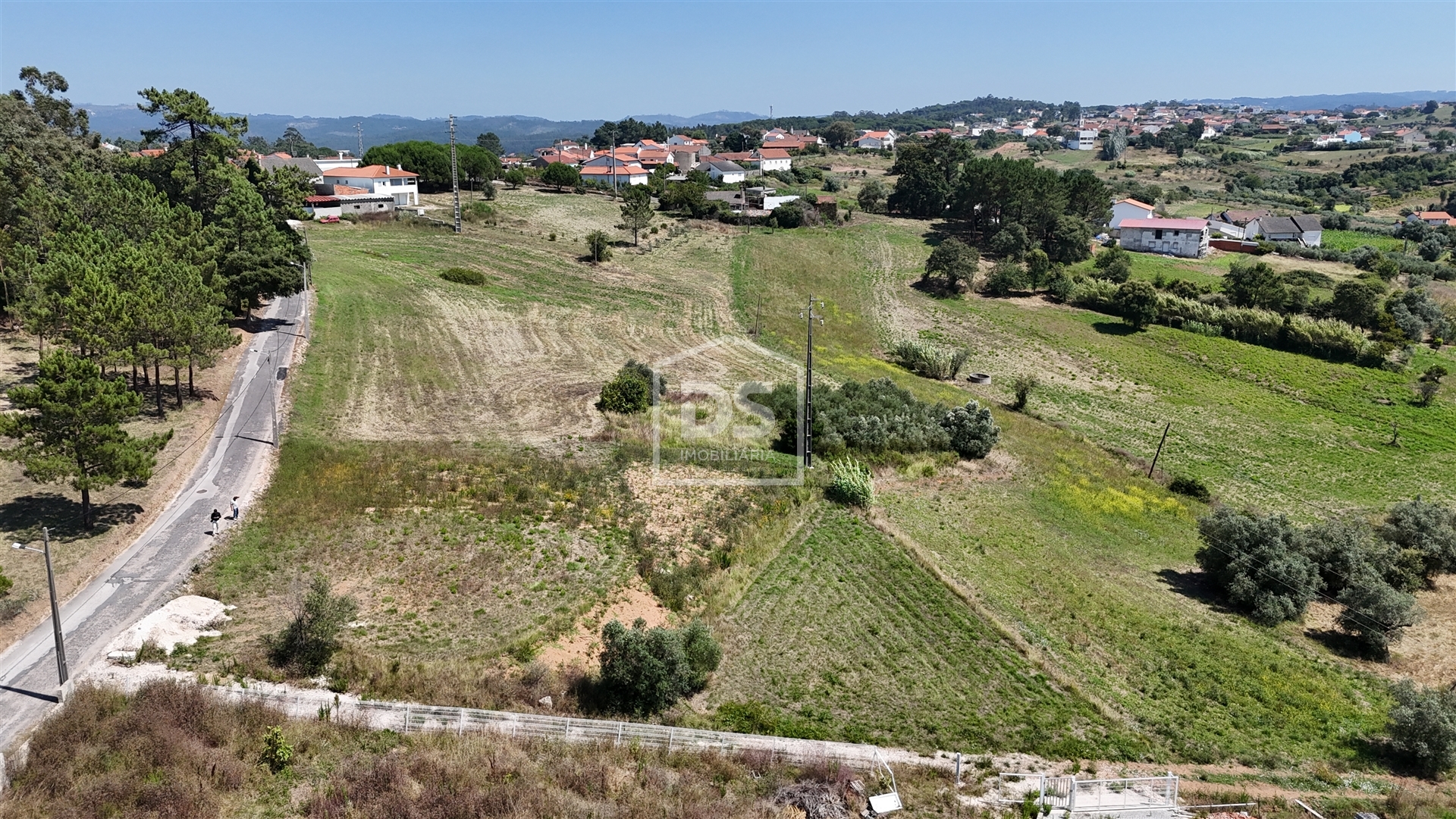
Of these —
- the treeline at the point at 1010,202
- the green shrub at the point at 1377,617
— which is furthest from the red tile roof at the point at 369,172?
the green shrub at the point at 1377,617

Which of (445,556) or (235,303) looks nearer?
(445,556)

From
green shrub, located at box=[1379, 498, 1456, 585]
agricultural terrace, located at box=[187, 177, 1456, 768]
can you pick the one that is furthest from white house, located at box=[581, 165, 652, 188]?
green shrub, located at box=[1379, 498, 1456, 585]

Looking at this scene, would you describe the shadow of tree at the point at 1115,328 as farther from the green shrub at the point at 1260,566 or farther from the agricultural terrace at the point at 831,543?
the green shrub at the point at 1260,566

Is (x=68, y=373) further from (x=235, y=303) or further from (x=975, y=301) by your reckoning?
(x=975, y=301)

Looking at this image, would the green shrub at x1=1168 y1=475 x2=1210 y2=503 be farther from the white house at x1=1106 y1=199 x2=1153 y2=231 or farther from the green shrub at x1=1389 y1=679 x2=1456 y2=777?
the white house at x1=1106 y1=199 x2=1153 y2=231

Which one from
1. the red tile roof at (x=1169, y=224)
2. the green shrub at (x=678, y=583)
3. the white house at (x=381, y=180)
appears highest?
the white house at (x=381, y=180)

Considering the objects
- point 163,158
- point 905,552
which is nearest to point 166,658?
point 905,552
